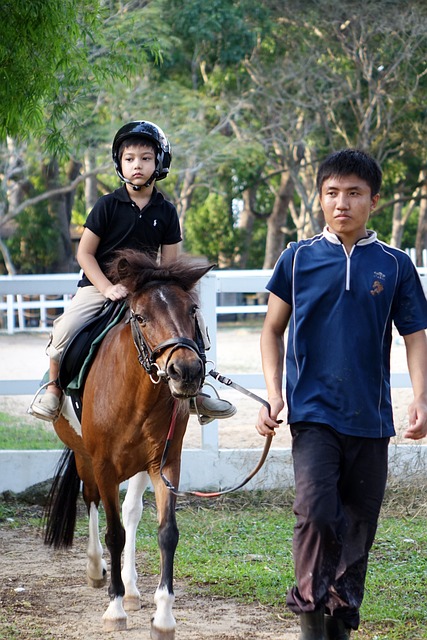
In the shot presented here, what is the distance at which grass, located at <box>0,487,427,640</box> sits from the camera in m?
5.39

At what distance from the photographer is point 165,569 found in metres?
4.99

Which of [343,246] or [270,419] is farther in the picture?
[343,246]

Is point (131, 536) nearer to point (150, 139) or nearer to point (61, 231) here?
point (150, 139)

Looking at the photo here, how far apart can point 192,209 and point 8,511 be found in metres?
37.8

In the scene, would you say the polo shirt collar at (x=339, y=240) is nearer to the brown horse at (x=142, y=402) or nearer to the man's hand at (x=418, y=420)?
the man's hand at (x=418, y=420)

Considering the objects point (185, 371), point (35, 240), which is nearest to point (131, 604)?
point (185, 371)

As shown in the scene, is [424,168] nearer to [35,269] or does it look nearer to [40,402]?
[35,269]

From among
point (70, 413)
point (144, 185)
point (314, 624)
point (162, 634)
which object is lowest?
point (162, 634)

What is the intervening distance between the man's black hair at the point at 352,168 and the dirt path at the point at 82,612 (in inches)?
93.5

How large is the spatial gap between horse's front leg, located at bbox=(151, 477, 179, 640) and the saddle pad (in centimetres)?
89

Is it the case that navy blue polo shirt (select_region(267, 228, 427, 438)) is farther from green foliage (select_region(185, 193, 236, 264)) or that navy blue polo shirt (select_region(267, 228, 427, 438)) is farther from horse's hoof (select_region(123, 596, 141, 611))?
green foliage (select_region(185, 193, 236, 264))

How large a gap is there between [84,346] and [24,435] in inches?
251

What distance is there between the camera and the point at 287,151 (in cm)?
3400

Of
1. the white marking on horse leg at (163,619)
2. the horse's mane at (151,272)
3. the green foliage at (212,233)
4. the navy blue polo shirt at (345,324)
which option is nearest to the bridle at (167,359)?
the horse's mane at (151,272)
